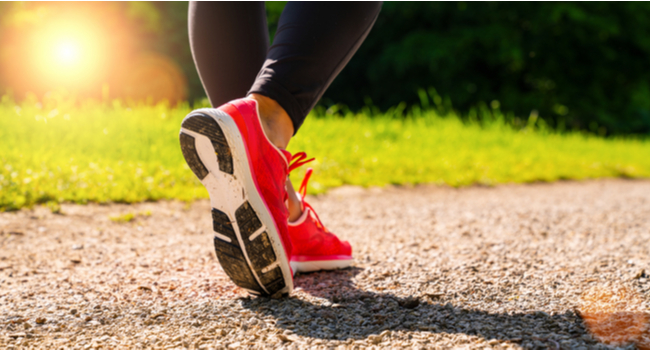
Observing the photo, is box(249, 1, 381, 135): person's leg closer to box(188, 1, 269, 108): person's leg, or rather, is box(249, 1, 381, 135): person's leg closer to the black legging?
the black legging

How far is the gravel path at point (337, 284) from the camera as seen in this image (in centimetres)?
98

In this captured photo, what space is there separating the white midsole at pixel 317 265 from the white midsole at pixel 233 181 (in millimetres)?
352

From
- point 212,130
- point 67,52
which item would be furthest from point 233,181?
point 67,52

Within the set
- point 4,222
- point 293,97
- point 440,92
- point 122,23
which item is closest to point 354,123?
point 4,222

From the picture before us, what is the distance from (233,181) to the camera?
3.46 feet

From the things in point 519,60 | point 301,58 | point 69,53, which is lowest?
point 301,58

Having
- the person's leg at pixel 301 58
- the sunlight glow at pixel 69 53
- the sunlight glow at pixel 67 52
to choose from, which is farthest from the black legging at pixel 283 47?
the sunlight glow at pixel 67 52

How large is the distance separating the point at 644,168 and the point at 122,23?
780cm

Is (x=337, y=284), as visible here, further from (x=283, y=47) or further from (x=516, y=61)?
(x=516, y=61)

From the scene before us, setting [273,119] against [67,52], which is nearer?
[273,119]

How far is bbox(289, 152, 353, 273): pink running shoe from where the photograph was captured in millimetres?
1402

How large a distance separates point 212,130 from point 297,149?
230 centimetres

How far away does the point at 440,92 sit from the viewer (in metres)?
10.7

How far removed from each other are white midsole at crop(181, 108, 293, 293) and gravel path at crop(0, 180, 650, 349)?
0.19m
